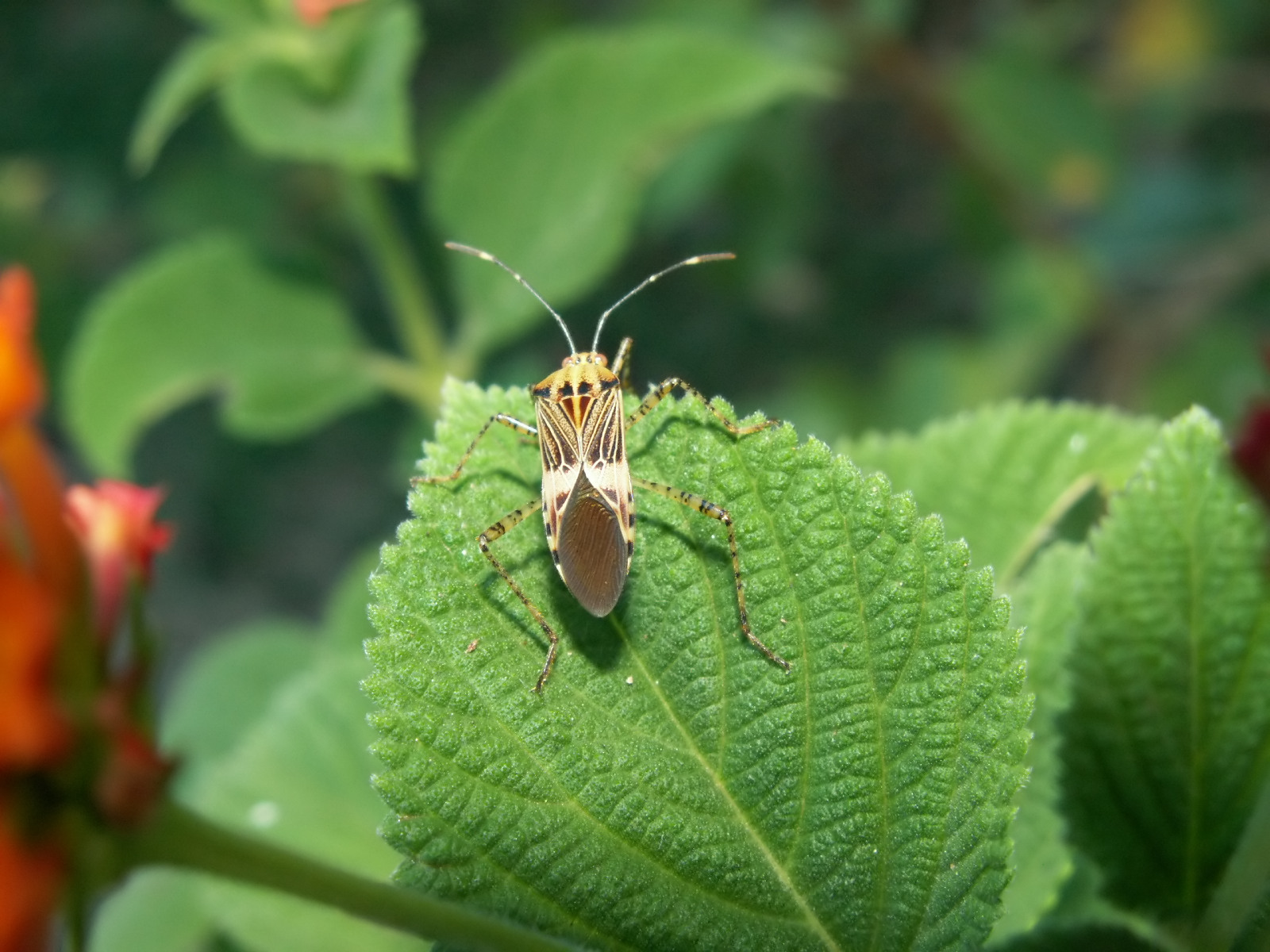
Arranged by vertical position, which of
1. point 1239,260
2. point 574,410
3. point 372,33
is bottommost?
point 574,410

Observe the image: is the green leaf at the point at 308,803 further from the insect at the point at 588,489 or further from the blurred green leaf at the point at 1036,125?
the blurred green leaf at the point at 1036,125


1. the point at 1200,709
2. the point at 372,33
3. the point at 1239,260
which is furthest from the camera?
the point at 1239,260

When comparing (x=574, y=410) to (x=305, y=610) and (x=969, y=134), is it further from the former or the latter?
(x=305, y=610)

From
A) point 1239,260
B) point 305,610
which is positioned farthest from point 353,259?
point 1239,260

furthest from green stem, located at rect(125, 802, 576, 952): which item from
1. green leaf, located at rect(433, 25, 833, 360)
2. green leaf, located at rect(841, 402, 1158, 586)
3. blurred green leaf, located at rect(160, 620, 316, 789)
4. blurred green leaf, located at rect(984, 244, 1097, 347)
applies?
blurred green leaf, located at rect(984, 244, 1097, 347)

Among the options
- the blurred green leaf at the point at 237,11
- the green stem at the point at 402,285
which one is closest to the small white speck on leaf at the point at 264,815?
the green stem at the point at 402,285

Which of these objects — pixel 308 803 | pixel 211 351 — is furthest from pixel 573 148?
pixel 308 803

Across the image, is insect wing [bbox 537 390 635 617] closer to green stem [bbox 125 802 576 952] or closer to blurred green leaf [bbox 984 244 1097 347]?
green stem [bbox 125 802 576 952]
